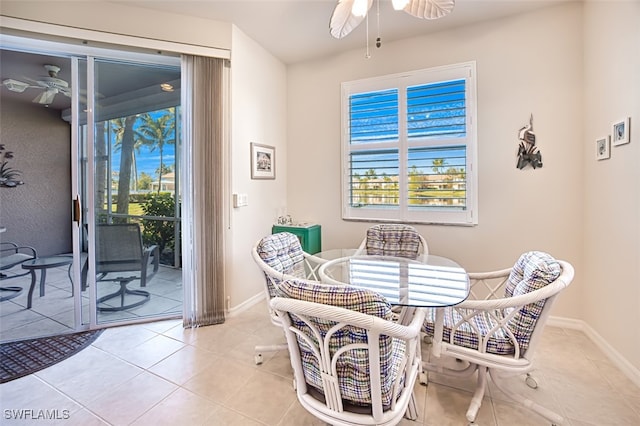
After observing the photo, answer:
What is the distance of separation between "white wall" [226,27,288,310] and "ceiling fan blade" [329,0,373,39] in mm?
1177

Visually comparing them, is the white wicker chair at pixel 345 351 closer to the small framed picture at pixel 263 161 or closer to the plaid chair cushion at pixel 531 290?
the plaid chair cushion at pixel 531 290

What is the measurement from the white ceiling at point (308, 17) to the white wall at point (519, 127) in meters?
0.12

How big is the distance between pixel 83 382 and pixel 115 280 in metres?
1.12

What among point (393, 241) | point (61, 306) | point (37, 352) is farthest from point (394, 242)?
point (61, 306)

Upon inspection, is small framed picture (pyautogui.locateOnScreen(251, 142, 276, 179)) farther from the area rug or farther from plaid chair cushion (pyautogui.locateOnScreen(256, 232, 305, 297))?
the area rug

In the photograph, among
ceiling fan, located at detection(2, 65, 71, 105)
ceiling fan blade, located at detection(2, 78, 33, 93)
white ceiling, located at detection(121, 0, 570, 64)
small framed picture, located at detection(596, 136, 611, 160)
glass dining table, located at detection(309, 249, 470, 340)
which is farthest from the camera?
ceiling fan blade, located at detection(2, 78, 33, 93)

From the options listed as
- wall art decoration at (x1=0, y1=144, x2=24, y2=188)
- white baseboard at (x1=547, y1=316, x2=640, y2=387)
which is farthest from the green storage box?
wall art decoration at (x1=0, y1=144, x2=24, y2=188)

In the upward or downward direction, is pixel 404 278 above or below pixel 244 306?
above

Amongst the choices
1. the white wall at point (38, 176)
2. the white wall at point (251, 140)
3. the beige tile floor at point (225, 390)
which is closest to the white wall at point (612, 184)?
the beige tile floor at point (225, 390)

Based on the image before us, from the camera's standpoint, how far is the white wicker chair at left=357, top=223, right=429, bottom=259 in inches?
101

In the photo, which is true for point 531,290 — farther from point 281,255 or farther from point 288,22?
point 288,22

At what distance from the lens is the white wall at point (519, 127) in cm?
242

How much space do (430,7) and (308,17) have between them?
1.26 metres

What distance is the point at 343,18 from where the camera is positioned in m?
1.95
